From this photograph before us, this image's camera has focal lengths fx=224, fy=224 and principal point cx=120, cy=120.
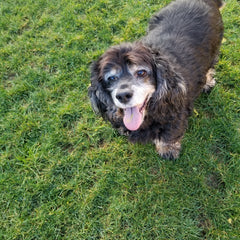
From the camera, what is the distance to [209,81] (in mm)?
3885

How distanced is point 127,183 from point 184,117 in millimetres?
1283

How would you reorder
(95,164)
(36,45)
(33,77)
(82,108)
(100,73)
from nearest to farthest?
(100,73), (95,164), (82,108), (33,77), (36,45)

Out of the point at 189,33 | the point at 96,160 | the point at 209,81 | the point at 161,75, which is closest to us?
the point at 161,75

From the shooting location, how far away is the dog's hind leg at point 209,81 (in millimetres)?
3859

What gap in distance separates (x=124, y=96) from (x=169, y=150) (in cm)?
137

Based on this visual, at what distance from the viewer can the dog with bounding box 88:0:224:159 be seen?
259 centimetres

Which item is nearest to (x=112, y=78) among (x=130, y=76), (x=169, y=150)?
(x=130, y=76)

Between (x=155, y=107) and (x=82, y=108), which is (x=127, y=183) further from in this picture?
(x=82, y=108)

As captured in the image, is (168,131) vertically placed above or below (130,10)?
below

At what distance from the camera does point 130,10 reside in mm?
4887

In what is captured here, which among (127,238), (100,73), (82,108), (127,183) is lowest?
(127,238)

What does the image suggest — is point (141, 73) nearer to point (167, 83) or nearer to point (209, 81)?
point (167, 83)

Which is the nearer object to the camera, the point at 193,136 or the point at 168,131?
the point at 168,131

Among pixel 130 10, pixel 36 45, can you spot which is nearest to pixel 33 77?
pixel 36 45
